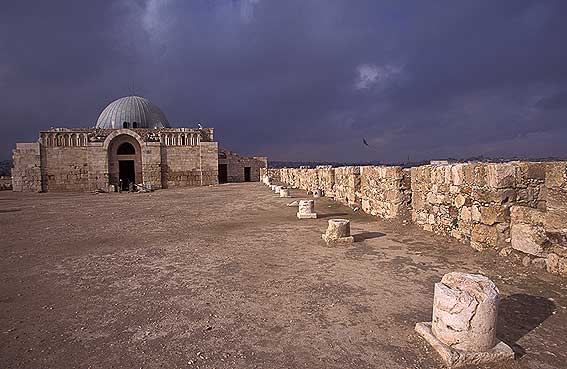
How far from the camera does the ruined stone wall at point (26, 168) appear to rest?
86.7 ft

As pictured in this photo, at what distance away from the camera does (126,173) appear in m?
30.9

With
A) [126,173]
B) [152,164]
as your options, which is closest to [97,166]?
[126,173]

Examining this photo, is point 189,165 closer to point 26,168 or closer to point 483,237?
point 26,168

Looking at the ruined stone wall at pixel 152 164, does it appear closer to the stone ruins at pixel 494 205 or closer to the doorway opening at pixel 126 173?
the doorway opening at pixel 126 173

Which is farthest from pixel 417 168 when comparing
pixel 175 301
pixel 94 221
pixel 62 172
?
pixel 62 172

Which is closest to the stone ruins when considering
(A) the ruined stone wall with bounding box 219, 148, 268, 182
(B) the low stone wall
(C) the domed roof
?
(A) the ruined stone wall with bounding box 219, 148, 268, 182

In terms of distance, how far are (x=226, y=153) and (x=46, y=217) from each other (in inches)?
1049

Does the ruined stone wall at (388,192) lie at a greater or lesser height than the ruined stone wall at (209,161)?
lesser

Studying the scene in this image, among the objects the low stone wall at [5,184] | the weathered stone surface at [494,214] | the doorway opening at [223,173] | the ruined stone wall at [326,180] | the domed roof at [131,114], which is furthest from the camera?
the doorway opening at [223,173]

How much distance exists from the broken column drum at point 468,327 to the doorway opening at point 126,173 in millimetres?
31638

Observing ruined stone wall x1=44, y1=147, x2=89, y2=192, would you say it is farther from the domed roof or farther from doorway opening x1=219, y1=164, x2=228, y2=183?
doorway opening x1=219, y1=164, x2=228, y2=183

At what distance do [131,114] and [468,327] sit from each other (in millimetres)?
39724

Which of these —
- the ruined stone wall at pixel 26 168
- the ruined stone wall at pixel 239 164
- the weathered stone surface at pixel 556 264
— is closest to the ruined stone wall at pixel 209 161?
the ruined stone wall at pixel 239 164

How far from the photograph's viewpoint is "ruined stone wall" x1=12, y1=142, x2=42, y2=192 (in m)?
26.4
